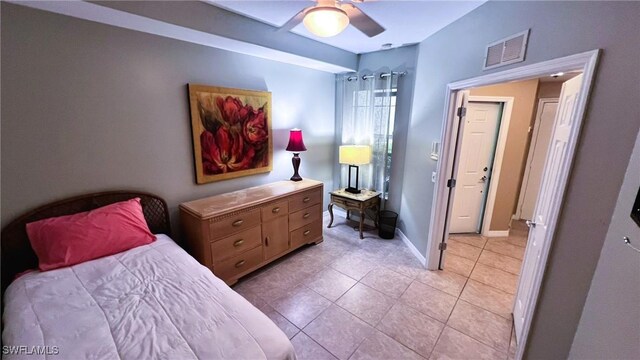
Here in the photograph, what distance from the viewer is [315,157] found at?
381 cm

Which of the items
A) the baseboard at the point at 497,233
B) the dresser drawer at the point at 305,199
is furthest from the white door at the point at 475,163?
the dresser drawer at the point at 305,199

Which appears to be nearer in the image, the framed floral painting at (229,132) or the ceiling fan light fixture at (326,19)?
the ceiling fan light fixture at (326,19)

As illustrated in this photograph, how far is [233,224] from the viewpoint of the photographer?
2330mm

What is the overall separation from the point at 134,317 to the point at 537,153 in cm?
515

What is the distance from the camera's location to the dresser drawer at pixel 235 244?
88.4 inches

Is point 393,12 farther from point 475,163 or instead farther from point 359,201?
point 475,163

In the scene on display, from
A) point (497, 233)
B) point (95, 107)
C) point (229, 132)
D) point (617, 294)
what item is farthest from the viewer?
point (497, 233)

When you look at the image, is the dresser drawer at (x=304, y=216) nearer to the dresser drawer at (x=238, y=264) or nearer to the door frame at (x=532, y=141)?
the dresser drawer at (x=238, y=264)

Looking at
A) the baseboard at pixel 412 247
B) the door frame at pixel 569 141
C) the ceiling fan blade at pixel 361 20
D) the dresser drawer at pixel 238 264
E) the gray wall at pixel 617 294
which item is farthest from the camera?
the baseboard at pixel 412 247

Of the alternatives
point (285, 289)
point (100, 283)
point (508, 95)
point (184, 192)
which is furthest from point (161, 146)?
point (508, 95)

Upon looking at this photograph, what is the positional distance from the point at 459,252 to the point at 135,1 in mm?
3968

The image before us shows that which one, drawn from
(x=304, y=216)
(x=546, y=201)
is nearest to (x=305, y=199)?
(x=304, y=216)

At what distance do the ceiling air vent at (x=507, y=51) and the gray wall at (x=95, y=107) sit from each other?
2.29 meters

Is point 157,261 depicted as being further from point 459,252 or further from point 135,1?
point 459,252
